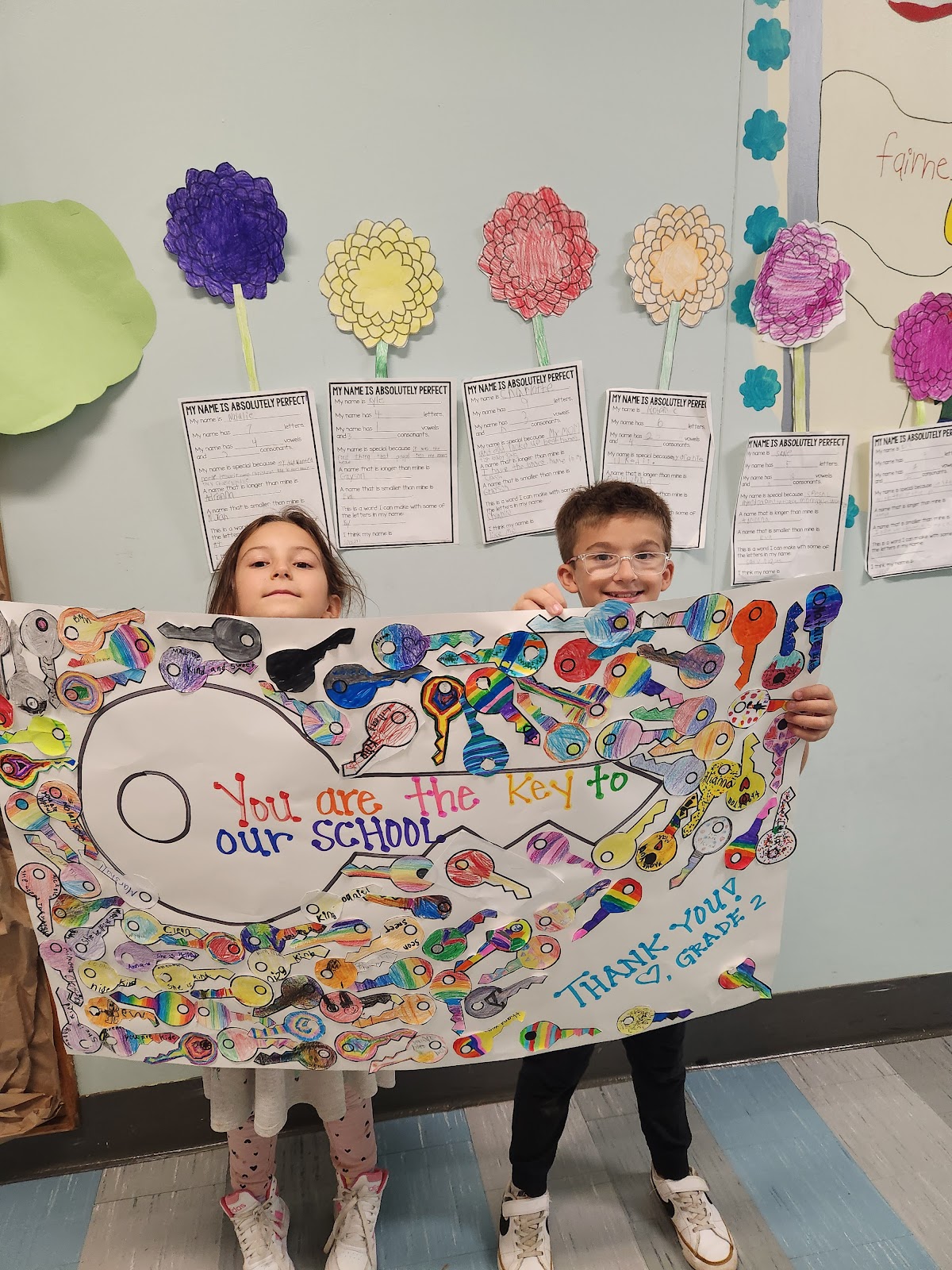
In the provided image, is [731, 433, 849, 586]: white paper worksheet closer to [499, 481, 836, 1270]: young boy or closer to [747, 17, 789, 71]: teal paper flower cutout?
[499, 481, 836, 1270]: young boy

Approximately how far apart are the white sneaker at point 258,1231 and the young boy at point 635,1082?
13.4 inches

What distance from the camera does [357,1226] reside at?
4.33 feet

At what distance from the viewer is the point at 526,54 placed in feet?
4.33

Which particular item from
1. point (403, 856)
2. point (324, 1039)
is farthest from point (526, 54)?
point (324, 1039)

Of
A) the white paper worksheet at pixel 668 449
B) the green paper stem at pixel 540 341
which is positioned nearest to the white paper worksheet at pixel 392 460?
the green paper stem at pixel 540 341

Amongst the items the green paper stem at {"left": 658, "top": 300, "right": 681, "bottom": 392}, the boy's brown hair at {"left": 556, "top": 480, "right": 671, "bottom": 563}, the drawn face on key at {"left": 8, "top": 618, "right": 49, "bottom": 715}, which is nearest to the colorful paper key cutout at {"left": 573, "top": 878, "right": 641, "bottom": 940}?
the boy's brown hair at {"left": 556, "top": 480, "right": 671, "bottom": 563}

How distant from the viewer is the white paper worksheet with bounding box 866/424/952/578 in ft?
5.12

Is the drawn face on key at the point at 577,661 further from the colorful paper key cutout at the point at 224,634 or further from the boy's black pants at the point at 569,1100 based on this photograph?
the boy's black pants at the point at 569,1100

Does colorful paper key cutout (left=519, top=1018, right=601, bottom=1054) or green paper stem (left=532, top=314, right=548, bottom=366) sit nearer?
colorful paper key cutout (left=519, top=1018, right=601, bottom=1054)

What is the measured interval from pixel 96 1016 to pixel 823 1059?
1.41m

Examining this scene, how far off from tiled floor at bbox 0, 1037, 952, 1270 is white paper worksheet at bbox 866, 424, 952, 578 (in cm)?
102

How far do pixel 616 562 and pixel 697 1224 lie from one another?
40.8 inches

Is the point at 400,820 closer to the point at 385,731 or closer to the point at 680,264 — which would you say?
the point at 385,731

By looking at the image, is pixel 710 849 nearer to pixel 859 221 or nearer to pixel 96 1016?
pixel 96 1016
